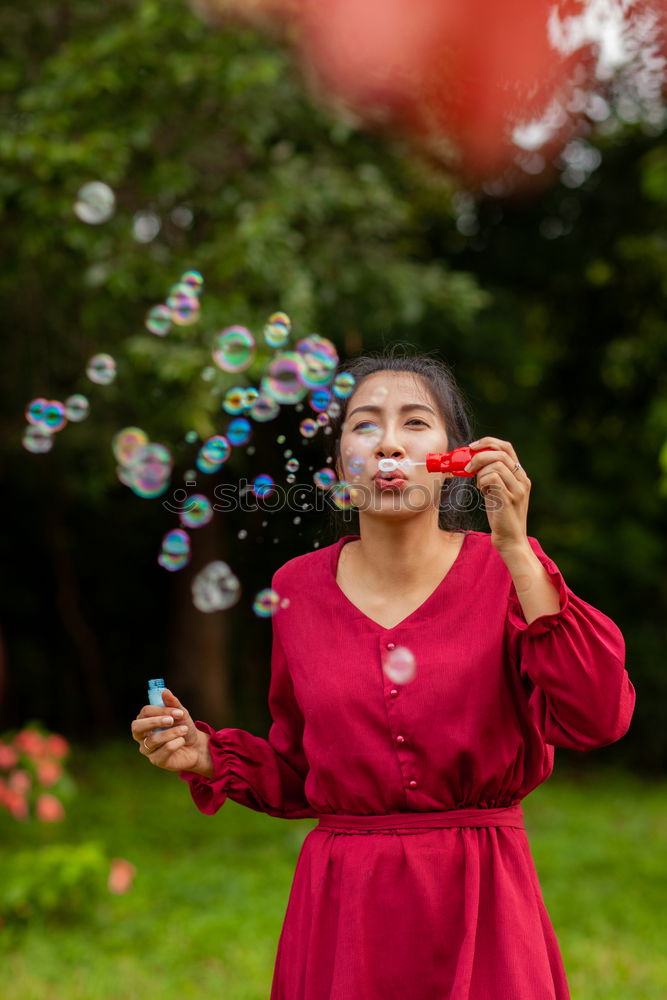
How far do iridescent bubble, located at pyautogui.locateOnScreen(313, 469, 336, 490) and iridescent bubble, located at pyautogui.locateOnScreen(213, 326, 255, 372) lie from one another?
0.70m

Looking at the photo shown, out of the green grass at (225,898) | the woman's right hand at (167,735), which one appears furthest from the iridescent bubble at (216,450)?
the green grass at (225,898)

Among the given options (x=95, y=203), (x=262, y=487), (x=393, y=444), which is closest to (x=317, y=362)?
(x=262, y=487)

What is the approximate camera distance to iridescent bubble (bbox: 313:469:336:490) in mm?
2258

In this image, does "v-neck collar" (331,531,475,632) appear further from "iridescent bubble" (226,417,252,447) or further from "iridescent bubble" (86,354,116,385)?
"iridescent bubble" (86,354,116,385)

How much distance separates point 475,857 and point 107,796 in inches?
291

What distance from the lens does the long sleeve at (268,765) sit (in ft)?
6.60

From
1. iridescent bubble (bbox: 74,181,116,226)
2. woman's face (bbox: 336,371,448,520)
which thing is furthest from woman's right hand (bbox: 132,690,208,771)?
iridescent bubble (bbox: 74,181,116,226)

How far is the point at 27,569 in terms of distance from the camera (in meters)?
12.1

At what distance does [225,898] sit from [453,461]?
454 centimetres

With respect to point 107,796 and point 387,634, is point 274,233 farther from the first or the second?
point 107,796

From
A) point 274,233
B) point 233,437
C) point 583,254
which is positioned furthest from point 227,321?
point 583,254

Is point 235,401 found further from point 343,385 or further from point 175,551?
point 343,385

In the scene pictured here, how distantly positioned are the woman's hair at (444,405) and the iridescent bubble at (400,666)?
0.98 ft

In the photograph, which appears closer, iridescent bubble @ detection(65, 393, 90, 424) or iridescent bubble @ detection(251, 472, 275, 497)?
iridescent bubble @ detection(251, 472, 275, 497)
